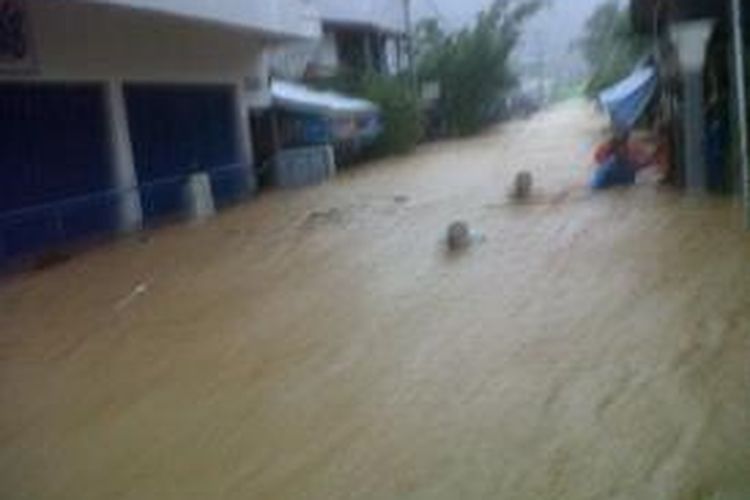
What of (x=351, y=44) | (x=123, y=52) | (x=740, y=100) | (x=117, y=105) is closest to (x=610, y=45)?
(x=351, y=44)

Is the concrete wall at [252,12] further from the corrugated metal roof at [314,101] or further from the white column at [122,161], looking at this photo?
the white column at [122,161]

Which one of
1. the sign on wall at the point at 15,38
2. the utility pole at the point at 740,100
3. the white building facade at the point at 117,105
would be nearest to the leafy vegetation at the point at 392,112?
the white building facade at the point at 117,105

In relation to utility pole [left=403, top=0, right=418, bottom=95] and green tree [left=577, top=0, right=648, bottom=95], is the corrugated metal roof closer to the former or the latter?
green tree [left=577, top=0, right=648, bottom=95]

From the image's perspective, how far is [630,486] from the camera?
22.8 ft

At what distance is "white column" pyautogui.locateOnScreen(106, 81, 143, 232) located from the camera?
77.6 feet

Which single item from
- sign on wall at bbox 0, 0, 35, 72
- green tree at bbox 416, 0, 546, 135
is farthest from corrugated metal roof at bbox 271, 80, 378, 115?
sign on wall at bbox 0, 0, 35, 72

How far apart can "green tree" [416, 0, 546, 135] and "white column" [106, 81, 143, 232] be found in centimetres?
2903

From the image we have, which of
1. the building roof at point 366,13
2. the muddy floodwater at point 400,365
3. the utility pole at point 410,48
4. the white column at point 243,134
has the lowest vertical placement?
the muddy floodwater at point 400,365

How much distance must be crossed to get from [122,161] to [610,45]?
3906 centimetres

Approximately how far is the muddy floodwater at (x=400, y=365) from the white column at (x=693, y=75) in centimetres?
84

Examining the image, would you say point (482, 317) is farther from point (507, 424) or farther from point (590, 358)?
point (507, 424)

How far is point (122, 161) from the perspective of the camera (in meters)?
23.9

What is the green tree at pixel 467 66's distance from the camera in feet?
172

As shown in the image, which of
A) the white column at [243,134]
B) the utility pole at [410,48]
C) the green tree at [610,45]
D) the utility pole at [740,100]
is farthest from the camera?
the utility pole at [410,48]
